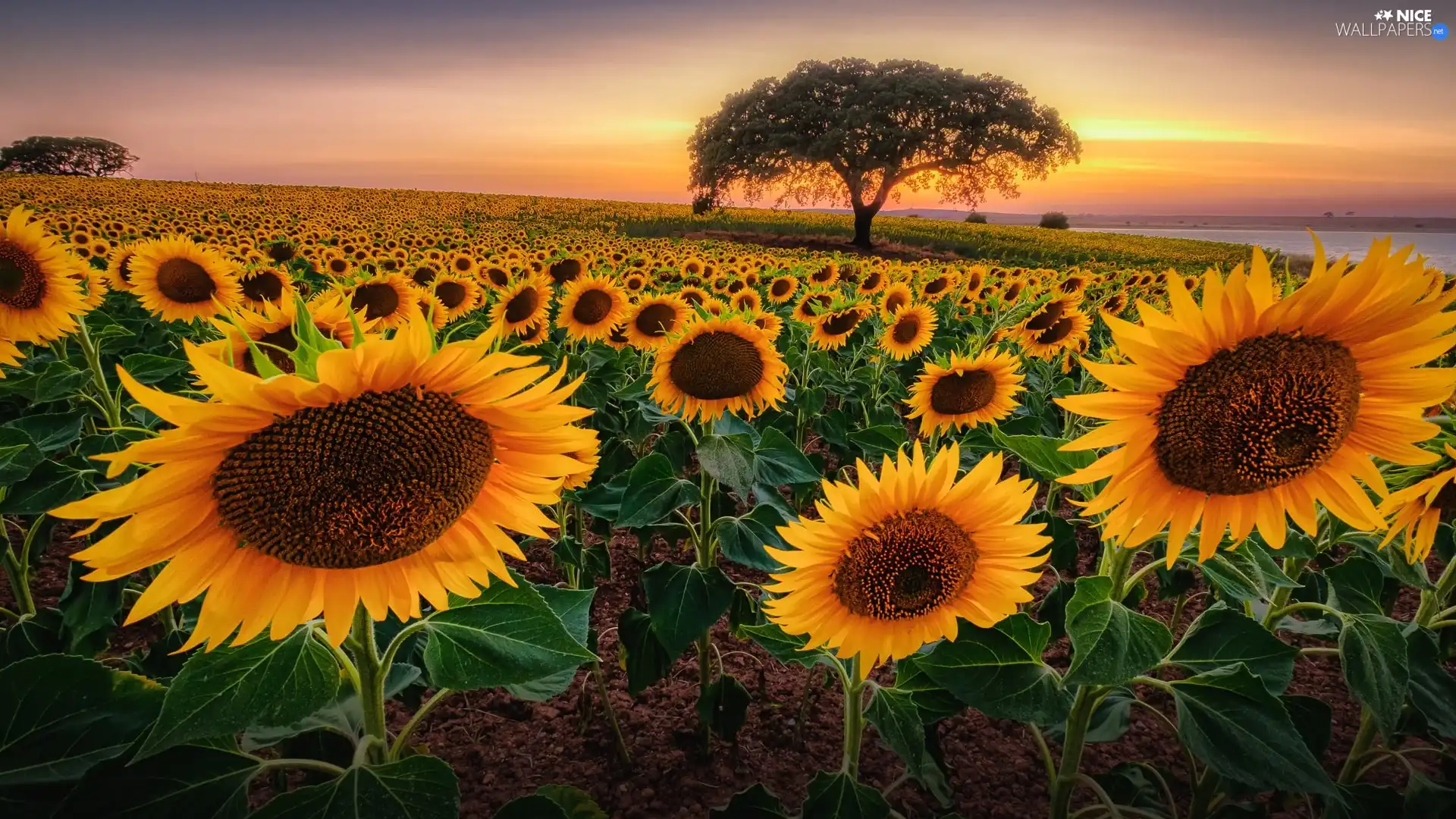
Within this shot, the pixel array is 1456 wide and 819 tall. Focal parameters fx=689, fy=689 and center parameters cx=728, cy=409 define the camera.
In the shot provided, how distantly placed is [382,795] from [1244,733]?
1.94m

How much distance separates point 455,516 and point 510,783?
210 cm

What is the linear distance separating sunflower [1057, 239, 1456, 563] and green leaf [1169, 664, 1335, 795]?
436 mm

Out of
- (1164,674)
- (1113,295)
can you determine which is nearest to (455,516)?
(1164,674)

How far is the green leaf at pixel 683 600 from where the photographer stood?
245cm

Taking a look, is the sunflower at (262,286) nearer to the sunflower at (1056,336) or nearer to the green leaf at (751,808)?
the green leaf at (751,808)

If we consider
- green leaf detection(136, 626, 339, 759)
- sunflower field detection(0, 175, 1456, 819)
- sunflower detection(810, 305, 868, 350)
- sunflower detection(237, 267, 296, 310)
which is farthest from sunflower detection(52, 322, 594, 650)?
sunflower detection(810, 305, 868, 350)

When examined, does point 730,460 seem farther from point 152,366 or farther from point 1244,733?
point 152,366

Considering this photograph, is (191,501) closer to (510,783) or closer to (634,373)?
(510,783)

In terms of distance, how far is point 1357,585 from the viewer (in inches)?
84.3

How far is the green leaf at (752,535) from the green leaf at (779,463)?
0.44 feet

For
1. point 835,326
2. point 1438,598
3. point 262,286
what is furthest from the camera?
point 835,326

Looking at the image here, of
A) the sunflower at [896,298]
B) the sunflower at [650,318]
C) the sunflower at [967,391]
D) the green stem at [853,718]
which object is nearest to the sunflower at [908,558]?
the green stem at [853,718]

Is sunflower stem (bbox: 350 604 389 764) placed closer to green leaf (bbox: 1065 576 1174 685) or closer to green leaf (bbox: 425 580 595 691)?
green leaf (bbox: 425 580 595 691)

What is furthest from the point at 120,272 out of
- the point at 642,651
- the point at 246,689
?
the point at 246,689
